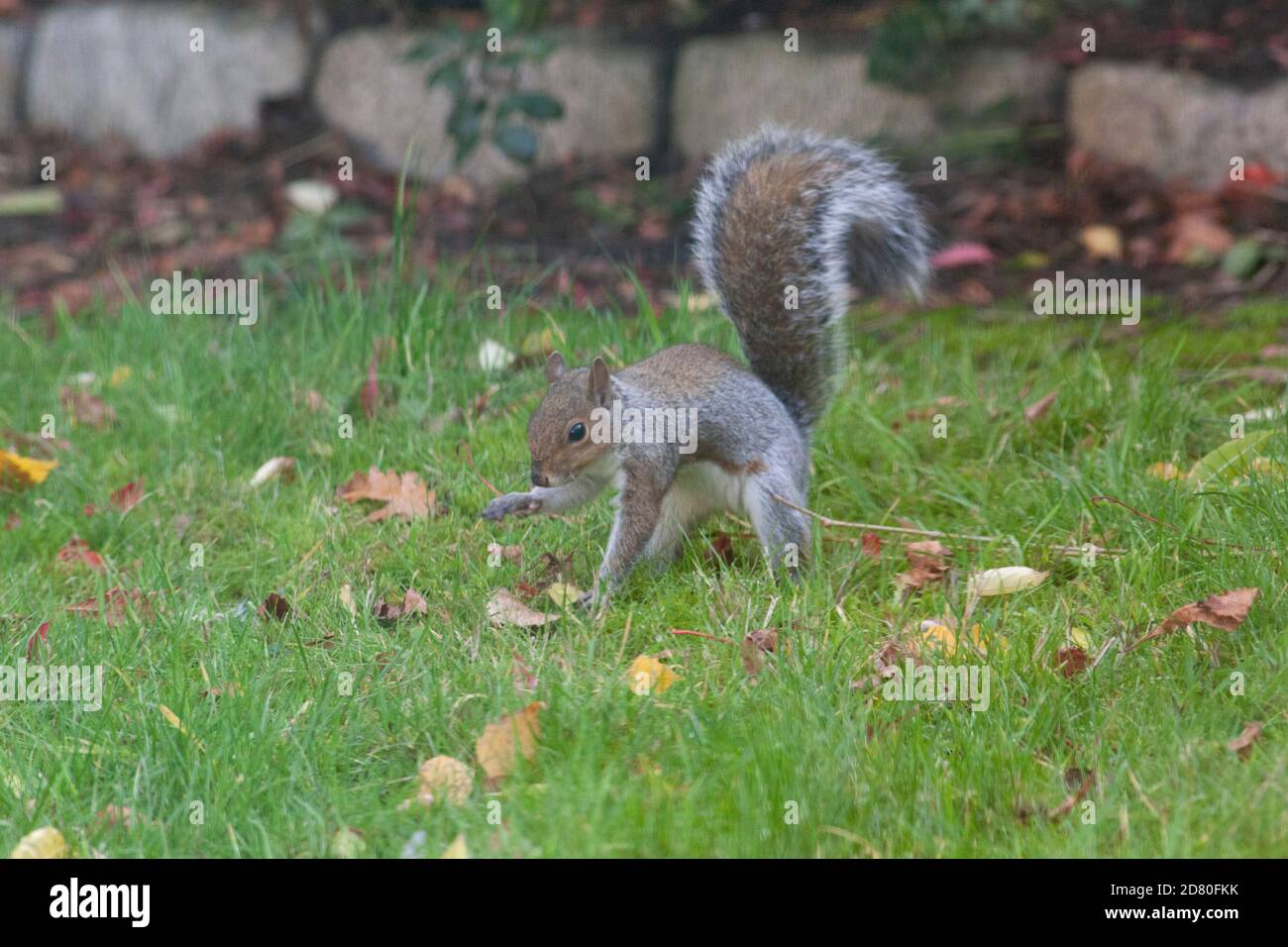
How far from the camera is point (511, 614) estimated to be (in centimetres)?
249

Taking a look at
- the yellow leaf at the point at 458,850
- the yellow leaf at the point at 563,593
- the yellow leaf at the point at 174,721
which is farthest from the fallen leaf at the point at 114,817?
the yellow leaf at the point at 563,593

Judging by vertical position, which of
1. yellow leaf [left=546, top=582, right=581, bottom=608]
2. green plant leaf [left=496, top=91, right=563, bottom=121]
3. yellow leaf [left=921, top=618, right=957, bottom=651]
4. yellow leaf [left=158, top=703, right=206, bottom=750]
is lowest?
yellow leaf [left=158, top=703, right=206, bottom=750]

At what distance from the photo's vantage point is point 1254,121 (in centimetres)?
464

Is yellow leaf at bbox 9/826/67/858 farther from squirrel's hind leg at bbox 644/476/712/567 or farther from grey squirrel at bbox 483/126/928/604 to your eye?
squirrel's hind leg at bbox 644/476/712/567

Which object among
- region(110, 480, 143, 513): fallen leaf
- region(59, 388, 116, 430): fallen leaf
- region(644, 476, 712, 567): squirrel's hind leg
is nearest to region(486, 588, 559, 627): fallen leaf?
region(644, 476, 712, 567): squirrel's hind leg

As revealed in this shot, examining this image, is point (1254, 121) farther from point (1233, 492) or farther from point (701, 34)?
point (1233, 492)

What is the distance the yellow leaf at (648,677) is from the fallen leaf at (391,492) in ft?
2.67

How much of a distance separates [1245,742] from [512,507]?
4.08 feet

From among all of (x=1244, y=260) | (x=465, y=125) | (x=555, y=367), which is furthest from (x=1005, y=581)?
(x=465, y=125)

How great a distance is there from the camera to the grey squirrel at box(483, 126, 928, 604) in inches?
102

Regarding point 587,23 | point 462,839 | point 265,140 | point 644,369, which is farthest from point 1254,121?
point 462,839

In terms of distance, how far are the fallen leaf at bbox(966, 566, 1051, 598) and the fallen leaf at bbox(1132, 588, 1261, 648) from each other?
27 cm
